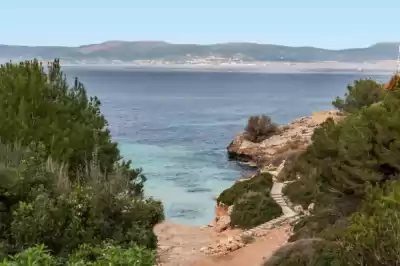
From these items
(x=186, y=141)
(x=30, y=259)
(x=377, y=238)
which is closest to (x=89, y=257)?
(x=30, y=259)

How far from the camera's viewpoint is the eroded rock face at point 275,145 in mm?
43156

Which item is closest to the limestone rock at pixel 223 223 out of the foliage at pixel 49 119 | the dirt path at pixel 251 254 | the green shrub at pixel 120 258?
the dirt path at pixel 251 254

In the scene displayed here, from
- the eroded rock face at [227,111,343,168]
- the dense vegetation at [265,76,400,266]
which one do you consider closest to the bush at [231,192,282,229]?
the dense vegetation at [265,76,400,266]

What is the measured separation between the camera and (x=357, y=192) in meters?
17.1

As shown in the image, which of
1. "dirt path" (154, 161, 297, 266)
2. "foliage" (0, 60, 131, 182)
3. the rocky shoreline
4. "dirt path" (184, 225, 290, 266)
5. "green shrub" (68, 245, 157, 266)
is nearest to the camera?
"green shrub" (68, 245, 157, 266)

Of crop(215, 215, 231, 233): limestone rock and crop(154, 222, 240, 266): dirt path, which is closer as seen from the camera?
crop(154, 222, 240, 266): dirt path

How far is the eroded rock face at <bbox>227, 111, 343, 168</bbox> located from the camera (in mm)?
43156

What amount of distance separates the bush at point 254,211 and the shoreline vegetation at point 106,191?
105 millimetres

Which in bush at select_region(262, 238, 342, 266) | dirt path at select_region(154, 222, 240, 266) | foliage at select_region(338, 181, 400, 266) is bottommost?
dirt path at select_region(154, 222, 240, 266)

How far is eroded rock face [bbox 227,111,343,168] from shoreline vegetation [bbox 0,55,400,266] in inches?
751

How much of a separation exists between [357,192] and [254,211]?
25.6 feet

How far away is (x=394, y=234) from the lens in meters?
9.60

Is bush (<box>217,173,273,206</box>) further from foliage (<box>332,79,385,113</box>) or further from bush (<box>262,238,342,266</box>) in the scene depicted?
bush (<box>262,238,342,266</box>)

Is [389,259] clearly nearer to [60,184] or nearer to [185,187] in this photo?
[60,184]
